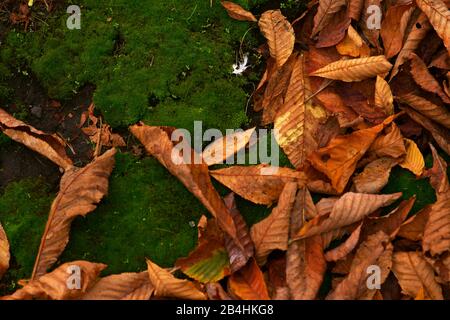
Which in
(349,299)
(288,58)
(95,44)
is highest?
(95,44)

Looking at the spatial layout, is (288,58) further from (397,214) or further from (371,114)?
(397,214)

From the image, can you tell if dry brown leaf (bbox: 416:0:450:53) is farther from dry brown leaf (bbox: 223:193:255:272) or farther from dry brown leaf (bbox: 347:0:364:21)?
dry brown leaf (bbox: 223:193:255:272)

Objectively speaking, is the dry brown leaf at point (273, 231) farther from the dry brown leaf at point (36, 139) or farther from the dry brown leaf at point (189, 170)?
the dry brown leaf at point (36, 139)

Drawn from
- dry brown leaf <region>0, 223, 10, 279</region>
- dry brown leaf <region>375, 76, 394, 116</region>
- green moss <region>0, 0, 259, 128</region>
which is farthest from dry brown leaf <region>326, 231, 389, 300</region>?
dry brown leaf <region>0, 223, 10, 279</region>

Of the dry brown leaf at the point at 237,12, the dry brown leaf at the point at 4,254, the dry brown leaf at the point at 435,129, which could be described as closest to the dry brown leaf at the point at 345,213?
the dry brown leaf at the point at 435,129

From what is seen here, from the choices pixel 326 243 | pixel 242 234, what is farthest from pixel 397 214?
pixel 242 234

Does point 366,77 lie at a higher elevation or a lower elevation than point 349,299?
higher
